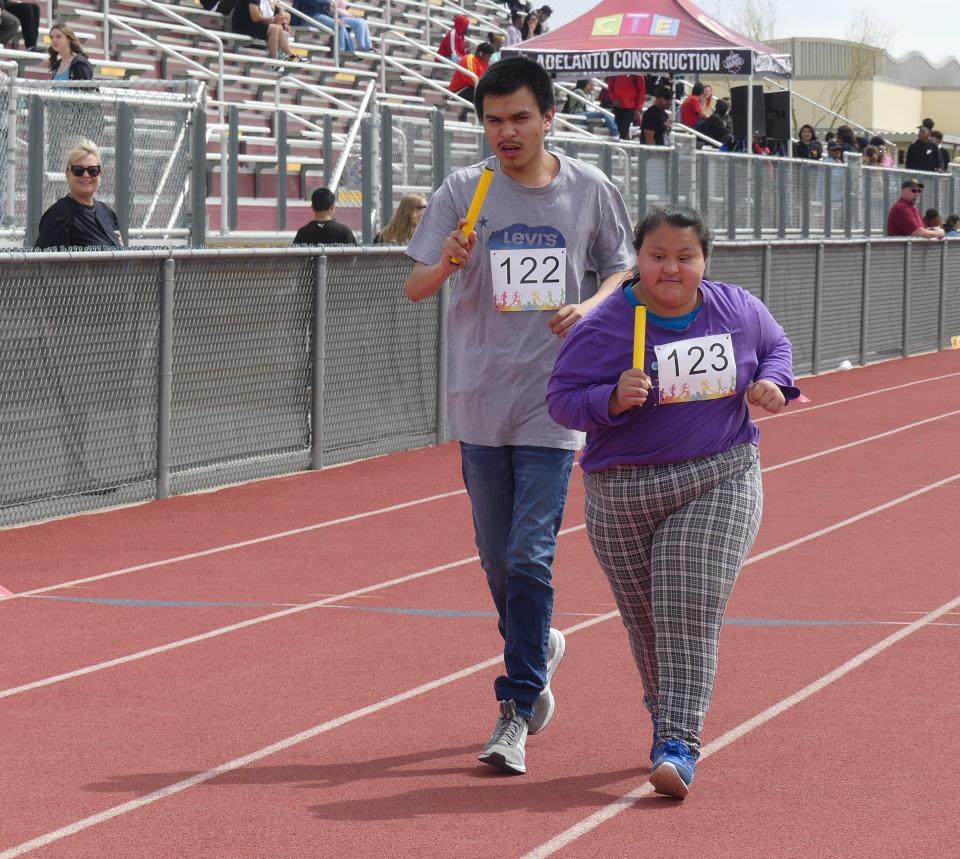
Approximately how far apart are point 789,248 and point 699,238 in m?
17.3

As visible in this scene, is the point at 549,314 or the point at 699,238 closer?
the point at 699,238

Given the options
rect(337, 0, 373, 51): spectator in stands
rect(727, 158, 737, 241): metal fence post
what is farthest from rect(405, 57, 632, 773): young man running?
rect(337, 0, 373, 51): spectator in stands

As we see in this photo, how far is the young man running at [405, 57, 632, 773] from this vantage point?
18.0ft

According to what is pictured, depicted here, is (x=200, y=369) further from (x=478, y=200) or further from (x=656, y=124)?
(x=656, y=124)

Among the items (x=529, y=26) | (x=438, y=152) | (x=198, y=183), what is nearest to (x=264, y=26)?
(x=438, y=152)

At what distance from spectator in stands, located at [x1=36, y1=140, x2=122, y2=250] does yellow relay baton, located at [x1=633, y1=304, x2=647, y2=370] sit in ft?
21.1

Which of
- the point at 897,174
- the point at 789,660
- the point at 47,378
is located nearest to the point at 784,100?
the point at 897,174

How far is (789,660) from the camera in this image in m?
7.04

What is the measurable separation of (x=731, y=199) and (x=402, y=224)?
25.4 feet

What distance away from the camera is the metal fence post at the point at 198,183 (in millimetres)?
12219

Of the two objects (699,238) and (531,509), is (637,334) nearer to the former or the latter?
(699,238)

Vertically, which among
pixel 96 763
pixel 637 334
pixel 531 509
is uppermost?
pixel 637 334

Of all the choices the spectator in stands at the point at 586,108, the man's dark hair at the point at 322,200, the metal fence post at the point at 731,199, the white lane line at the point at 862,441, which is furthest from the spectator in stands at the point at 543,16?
the man's dark hair at the point at 322,200

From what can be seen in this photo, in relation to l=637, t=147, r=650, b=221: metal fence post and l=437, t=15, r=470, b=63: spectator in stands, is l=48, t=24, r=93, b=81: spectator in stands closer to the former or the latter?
l=637, t=147, r=650, b=221: metal fence post
